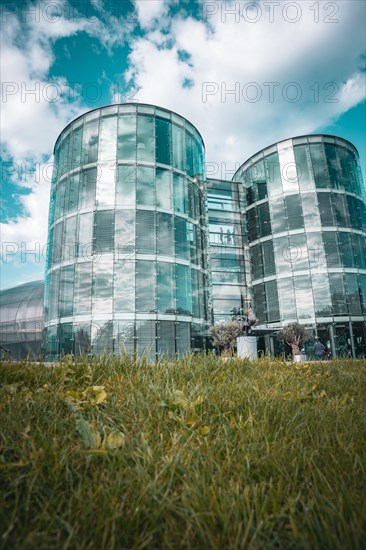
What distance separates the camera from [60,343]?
22.0 m

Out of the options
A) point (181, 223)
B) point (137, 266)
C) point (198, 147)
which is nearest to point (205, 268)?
point (181, 223)

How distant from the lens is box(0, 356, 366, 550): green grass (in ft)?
4.80

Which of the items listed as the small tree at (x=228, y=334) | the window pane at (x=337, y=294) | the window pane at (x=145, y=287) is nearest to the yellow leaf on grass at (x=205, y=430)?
the small tree at (x=228, y=334)

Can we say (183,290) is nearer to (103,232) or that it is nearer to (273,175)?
(103,232)

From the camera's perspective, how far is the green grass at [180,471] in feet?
4.80

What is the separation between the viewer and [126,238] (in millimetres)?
22750

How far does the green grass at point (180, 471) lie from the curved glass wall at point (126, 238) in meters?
17.7

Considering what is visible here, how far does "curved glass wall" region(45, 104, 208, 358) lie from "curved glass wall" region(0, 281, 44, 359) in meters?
7.90

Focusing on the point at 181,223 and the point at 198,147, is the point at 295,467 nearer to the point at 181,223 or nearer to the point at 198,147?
the point at 181,223

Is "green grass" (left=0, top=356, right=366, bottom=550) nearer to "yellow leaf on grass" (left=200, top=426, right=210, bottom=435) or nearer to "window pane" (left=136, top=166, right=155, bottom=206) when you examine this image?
"yellow leaf on grass" (left=200, top=426, right=210, bottom=435)

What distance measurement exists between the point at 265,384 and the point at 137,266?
61.5 ft

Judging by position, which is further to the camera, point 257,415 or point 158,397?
point 158,397

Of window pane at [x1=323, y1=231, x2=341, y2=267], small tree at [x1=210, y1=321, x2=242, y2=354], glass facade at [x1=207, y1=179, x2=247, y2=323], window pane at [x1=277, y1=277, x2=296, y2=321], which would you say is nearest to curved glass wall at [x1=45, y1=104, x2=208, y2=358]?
small tree at [x1=210, y1=321, x2=242, y2=354]

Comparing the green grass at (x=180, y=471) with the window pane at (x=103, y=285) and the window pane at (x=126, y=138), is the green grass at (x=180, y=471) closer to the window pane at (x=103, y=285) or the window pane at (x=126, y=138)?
the window pane at (x=103, y=285)
